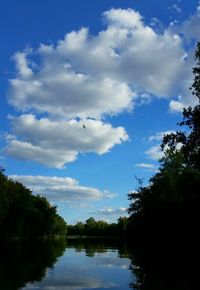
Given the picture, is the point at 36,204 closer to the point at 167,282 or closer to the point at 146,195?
the point at 146,195

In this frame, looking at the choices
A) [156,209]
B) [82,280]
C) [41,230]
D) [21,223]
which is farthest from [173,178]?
[82,280]

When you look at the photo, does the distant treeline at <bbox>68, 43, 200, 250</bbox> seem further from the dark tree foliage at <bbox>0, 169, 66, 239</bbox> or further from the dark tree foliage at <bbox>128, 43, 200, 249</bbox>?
the dark tree foliage at <bbox>0, 169, 66, 239</bbox>

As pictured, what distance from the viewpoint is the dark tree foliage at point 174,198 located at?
140ft

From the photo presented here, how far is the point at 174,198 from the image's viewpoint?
336ft

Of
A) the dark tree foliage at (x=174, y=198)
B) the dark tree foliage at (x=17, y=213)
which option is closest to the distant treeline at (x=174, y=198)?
the dark tree foliage at (x=174, y=198)

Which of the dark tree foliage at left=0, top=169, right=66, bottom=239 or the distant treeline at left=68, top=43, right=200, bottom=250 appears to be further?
the dark tree foliage at left=0, top=169, right=66, bottom=239

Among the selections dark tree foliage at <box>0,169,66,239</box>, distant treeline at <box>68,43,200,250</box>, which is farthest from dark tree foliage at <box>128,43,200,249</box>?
dark tree foliage at <box>0,169,66,239</box>

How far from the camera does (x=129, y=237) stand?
14825 cm

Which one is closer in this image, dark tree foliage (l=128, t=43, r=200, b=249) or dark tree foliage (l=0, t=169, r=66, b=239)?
dark tree foliage (l=128, t=43, r=200, b=249)

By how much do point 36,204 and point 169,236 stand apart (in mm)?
69308

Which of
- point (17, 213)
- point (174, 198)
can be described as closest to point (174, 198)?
point (174, 198)

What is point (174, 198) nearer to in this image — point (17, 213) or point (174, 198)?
point (174, 198)

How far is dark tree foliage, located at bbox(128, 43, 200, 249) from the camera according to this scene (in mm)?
42656

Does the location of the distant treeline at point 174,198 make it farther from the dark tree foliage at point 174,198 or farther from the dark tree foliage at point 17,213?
the dark tree foliage at point 17,213
